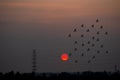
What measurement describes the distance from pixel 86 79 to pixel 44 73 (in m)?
12.2

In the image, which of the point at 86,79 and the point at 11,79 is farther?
the point at 86,79

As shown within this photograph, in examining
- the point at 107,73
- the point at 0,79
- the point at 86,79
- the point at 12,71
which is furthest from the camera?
the point at 107,73

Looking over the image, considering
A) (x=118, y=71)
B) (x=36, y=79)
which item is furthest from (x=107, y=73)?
(x=36, y=79)

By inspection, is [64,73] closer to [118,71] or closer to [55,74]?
[55,74]

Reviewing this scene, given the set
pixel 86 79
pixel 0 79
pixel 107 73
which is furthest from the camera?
pixel 107 73

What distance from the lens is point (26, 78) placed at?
355 ft

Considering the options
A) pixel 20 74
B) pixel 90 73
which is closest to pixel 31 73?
pixel 20 74

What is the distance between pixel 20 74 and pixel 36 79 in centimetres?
1317

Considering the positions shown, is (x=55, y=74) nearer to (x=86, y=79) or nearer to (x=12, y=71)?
(x=12, y=71)

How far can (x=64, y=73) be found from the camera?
450ft

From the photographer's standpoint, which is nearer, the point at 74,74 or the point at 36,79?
the point at 36,79

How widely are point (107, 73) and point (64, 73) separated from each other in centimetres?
1359

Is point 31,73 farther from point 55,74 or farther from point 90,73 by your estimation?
point 90,73

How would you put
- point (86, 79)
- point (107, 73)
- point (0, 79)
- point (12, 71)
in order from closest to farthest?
point (0, 79)
point (86, 79)
point (12, 71)
point (107, 73)
